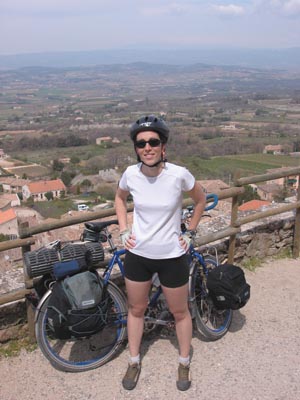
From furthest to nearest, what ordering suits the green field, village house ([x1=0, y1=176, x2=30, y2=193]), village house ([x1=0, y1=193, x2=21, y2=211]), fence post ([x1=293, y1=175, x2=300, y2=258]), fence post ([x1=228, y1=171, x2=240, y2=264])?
village house ([x1=0, y1=176, x2=30, y2=193]) < the green field < village house ([x1=0, y1=193, x2=21, y2=211]) < fence post ([x1=293, y1=175, x2=300, y2=258]) < fence post ([x1=228, y1=171, x2=240, y2=264])

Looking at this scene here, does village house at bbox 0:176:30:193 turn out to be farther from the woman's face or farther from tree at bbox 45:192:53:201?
the woman's face

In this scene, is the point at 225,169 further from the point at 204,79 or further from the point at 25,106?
the point at 204,79

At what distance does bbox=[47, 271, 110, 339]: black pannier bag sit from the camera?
8.83 feet

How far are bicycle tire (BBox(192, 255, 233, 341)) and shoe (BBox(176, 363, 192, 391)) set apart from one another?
0.47 meters

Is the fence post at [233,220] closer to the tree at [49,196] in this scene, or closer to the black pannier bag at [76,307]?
the black pannier bag at [76,307]

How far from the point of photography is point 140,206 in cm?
258

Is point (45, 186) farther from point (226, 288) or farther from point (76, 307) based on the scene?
point (76, 307)

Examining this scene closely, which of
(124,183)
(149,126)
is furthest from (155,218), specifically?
(149,126)

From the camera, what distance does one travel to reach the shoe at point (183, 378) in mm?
2863

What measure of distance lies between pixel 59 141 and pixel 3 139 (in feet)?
31.5

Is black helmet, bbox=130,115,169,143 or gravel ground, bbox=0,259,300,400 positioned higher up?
black helmet, bbox=130,115,169,143

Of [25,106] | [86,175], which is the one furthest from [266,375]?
[25,106]

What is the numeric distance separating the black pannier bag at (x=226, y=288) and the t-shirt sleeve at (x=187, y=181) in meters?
1.00

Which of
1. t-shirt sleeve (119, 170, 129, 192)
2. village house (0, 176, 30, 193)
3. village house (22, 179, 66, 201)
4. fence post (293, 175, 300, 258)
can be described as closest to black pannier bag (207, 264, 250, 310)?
t-shirt sleeve (119, 170, 129, 192)
